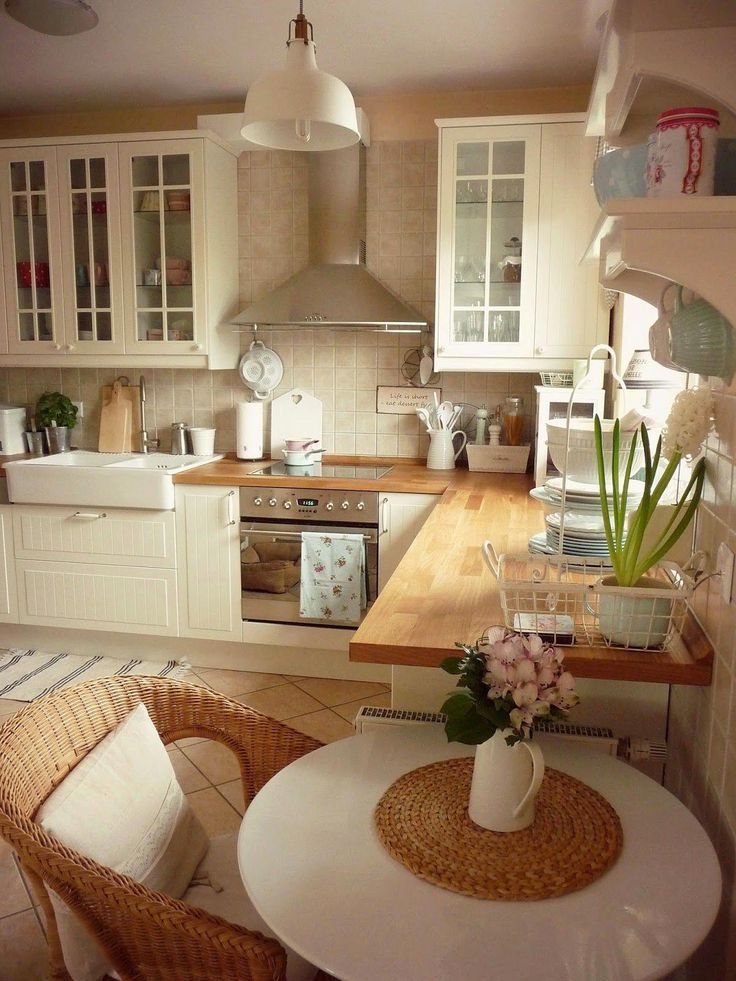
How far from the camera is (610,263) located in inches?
59.7

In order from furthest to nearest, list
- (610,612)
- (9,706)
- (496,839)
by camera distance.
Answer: (9,706), (610,612), (496,839)

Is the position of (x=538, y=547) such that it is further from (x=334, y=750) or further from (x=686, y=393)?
(x=334, y=750)

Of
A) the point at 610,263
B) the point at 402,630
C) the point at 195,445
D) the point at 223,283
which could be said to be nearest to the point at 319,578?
the point at 195,445

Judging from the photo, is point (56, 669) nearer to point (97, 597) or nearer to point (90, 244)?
point (97, 597)

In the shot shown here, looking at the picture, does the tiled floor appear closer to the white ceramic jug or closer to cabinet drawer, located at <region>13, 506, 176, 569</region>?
cabinet drawer, located at <region>13, 506, 176, 569</region>

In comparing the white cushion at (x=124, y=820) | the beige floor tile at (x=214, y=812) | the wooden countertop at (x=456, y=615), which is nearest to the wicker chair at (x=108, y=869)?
the white cushion at (x=124, y=820)

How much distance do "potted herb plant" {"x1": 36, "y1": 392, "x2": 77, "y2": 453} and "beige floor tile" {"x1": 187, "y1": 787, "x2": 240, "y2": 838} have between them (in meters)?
2.11

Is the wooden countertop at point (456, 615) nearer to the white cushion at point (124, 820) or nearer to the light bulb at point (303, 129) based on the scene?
the white cushion at point (124, 820)

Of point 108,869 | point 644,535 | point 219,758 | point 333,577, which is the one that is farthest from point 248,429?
point 108,869

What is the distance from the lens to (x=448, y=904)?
1014 millimetres

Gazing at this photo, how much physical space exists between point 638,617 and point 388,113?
297 cm

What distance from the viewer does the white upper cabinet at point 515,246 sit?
321cm

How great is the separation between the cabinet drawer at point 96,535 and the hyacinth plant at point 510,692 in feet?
8.33

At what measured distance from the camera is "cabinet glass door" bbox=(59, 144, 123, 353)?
3.60 metres
